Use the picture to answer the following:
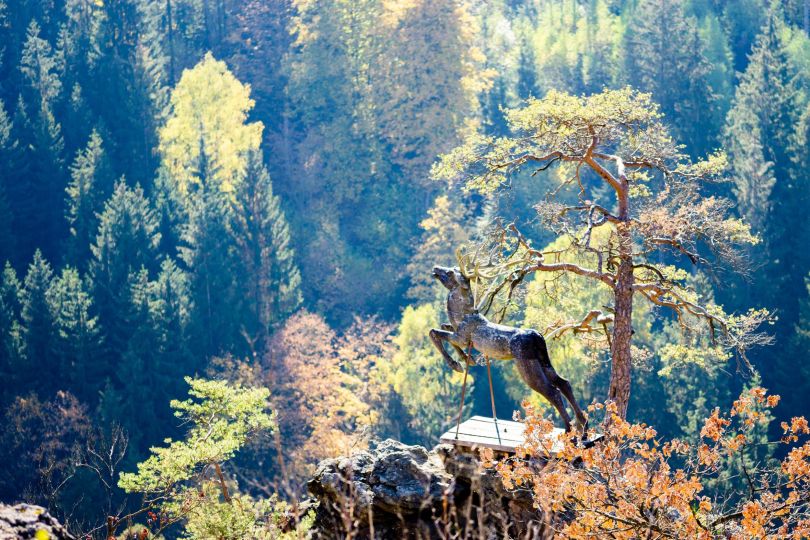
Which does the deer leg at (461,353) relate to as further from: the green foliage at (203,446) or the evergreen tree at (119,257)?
the evergreen tree at (119,257)

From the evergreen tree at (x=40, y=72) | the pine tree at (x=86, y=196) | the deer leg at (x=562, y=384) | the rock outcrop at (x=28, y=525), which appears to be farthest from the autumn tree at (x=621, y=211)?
the evergreen tree at (x=40, y=72)

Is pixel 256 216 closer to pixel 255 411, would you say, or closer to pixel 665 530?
pixel 255 411

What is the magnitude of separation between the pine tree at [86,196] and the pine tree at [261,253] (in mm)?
5941

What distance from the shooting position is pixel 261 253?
4938 centimetres

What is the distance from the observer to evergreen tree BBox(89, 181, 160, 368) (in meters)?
45.2

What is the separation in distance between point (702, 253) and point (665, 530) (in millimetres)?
39505

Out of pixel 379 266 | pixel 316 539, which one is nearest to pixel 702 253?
pixel 379 266

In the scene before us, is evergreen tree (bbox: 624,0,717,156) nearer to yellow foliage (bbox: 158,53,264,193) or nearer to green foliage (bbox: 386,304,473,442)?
green foliage (bbox: 386,304,473,442)

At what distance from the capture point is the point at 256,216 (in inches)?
1959

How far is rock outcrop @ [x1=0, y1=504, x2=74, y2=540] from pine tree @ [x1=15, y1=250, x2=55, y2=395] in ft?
115

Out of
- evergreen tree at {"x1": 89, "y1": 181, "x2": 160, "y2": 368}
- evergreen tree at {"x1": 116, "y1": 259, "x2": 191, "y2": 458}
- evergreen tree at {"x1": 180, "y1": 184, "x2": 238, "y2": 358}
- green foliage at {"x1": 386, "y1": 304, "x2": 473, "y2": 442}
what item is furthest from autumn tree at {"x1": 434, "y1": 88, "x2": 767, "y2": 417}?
evergreen tree at {"x1": 180, "y1": 184, "x2": 238, "y2": 358}

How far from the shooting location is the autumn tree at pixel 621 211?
18156 mm

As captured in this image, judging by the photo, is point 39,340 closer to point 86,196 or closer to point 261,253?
point 86,196

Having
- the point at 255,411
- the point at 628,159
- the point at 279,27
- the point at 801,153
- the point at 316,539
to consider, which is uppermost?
the point at 279,27
